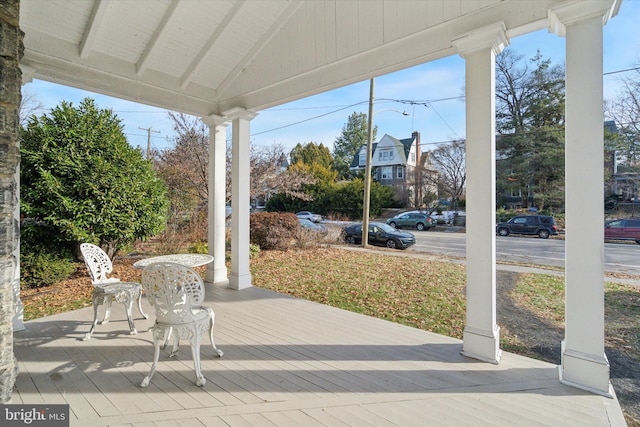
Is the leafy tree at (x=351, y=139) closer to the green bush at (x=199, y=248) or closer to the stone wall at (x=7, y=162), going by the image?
the green bush at (x=199, y=248)

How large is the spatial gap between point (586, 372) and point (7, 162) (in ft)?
12.7

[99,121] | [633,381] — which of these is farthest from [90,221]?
[633,381]

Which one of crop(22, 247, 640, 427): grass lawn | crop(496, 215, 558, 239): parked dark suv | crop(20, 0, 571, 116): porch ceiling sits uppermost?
crop(20, 0, 571, 116): porch ceiling

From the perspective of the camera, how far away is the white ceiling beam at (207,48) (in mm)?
3609

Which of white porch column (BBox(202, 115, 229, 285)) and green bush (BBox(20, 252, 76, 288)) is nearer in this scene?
green bush (BBox(20, 252, 76, 288))

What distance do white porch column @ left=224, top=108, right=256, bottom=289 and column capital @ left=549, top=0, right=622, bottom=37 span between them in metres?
3.88

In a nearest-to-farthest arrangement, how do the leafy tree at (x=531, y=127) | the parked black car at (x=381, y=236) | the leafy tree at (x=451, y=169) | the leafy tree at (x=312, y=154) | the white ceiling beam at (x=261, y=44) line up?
the white ceiling beam at (x=261, y=44) < the parked black car at (x=381, y=236) < the leafy tree at (x=531, y=127) < the leafy tree at (x=451, y=169) < the leafy tree at (x=312, y=154)

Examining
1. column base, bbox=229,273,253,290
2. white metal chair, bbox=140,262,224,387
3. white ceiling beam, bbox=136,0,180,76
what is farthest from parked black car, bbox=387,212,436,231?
white metal chair, bbox=140,262,224,387

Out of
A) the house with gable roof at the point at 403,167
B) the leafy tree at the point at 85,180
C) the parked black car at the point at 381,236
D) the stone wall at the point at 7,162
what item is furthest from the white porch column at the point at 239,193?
the house with gable roof at the point at 403,167

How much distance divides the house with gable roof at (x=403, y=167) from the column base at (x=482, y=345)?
17.3 metres

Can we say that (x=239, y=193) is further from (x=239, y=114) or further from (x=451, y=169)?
(x=451, y=169)

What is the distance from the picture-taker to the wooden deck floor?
198 centimetres

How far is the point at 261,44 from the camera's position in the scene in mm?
4219

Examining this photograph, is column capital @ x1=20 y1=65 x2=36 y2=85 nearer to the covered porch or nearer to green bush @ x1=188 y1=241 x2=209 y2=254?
the covered porch
